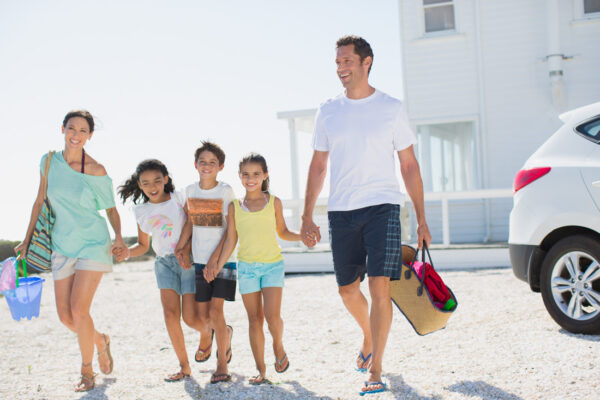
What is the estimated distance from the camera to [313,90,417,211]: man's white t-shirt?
4.07 meters

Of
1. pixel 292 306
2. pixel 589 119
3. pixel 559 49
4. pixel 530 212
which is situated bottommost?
pixel 292 306

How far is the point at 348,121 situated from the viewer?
4.13 metres

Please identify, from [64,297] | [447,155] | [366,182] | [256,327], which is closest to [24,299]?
[64,297]

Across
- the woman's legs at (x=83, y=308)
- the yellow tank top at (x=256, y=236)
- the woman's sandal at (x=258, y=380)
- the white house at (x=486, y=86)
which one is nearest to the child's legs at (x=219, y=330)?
the woman's sandal at (x=258, y=380)

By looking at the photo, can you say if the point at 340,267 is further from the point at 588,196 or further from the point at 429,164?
the point at 429,164

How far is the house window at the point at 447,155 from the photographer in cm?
1349

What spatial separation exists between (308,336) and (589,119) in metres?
3.02

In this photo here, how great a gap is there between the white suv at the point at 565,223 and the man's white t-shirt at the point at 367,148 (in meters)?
1.61

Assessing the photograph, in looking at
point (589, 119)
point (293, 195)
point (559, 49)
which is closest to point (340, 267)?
point (589, 119)

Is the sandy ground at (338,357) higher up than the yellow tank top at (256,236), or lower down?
lower down

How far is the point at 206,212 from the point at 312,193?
29.5 inches

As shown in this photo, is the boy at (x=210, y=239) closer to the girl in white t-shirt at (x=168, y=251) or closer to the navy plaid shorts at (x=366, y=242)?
the girl in white t-shirt at (x=168, y=251)

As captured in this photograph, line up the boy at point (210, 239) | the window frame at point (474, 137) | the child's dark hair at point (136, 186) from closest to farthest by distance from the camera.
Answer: the boy at point (210, 239), the child's dark hair at point (136, 186), the window frame at point (474, 137)

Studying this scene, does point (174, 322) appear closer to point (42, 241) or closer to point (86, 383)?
point (86, 383)
